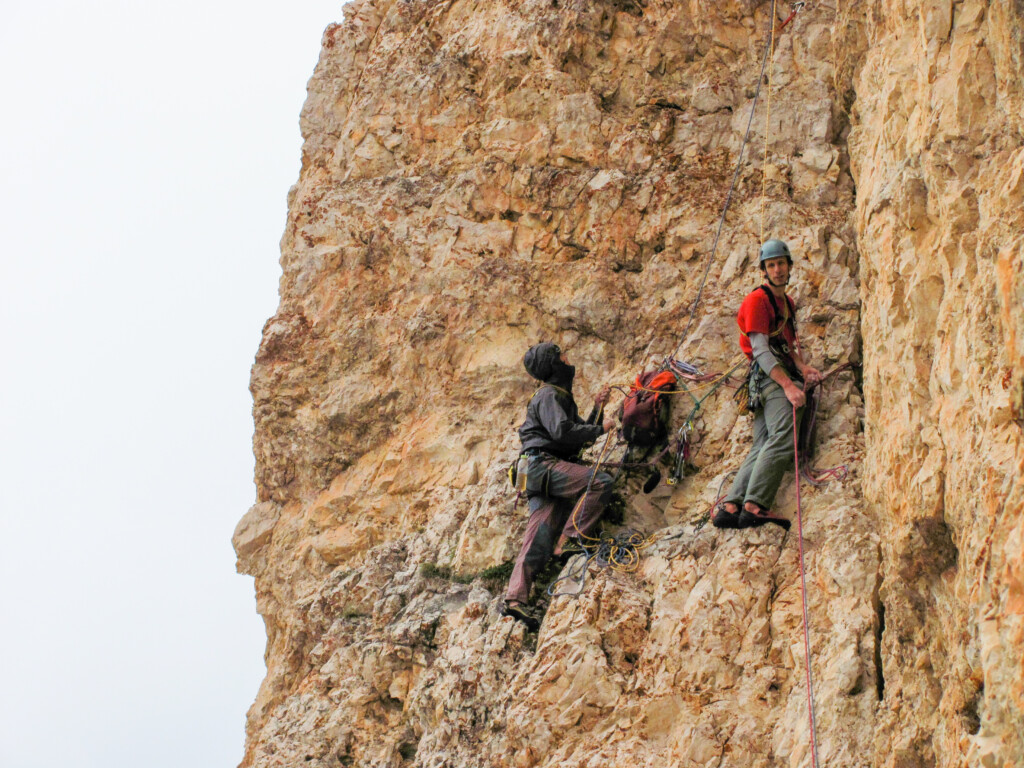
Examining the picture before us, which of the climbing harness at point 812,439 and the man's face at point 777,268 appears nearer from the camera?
the climbing harness at point 812,439

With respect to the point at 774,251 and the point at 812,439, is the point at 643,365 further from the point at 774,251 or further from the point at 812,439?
the point at 812,439

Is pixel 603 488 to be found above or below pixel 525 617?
above

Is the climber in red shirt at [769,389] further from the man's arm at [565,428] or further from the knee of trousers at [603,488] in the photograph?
the man's arm at [565,428]

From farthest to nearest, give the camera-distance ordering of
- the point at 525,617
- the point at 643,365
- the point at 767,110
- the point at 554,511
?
the point at 767,110, the point at 643,365, the point at 554,511, the point at 525,617

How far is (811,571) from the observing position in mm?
7070

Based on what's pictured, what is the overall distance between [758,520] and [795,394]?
2.93 feet

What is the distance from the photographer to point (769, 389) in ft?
26.2

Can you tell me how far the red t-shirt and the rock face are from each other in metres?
0.45

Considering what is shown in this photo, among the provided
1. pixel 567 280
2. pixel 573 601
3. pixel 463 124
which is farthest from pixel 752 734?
pixel 463 124

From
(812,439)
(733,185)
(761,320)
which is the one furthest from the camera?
(733,185)

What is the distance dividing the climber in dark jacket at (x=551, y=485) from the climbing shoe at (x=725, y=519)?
3.55 ft

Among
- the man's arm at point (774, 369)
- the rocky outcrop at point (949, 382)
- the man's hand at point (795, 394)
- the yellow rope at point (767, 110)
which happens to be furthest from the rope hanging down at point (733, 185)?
the rocky outcrop at point (949, 382)

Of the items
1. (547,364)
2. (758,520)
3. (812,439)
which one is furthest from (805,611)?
(547,364)

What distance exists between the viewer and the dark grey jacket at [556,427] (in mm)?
8789
